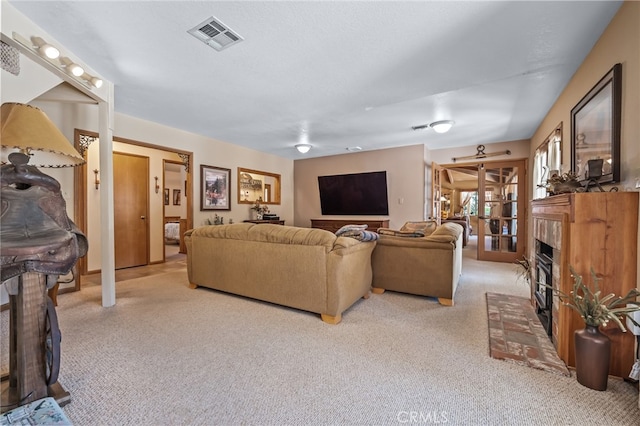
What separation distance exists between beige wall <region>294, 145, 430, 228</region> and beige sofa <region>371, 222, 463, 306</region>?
280cm

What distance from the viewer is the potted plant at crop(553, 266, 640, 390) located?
1535mm

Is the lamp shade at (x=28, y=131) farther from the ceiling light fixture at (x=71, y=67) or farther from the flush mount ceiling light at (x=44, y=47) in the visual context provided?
the ceiling light fixture at (x=71, y=67)

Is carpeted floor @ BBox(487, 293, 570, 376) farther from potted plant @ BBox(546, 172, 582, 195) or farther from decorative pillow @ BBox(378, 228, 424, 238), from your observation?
potted plant @ BBox(546, 172, 582, 195)

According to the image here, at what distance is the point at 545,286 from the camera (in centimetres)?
206

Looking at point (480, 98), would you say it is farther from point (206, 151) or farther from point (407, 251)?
point (206, 151)

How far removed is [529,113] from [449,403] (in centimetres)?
413

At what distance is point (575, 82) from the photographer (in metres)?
2.71

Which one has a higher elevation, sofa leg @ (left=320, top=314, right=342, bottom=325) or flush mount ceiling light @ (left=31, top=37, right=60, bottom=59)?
flush mount ceiling light @ (left=31, top=37, right=60, bottom=59)

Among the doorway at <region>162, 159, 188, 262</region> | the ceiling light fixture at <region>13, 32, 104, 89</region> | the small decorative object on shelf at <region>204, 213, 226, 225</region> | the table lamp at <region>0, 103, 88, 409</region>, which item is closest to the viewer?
the table lamp at <region>0, 103, 88, 409</region>

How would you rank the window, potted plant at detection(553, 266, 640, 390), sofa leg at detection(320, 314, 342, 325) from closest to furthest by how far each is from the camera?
potted plant at detection(553, 266, 640, 390)
sofa leg at detection(320, 314, 342, 325)
the window

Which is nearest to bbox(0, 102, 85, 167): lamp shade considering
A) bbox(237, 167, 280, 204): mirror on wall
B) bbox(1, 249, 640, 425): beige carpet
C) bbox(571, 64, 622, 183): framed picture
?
bbox(1, 249, 640, 425): beige carpet

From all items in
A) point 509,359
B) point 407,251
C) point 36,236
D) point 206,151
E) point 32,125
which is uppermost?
point 206,151

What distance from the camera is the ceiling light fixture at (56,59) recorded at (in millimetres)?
1948

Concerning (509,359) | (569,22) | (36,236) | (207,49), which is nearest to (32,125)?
(36,236)
